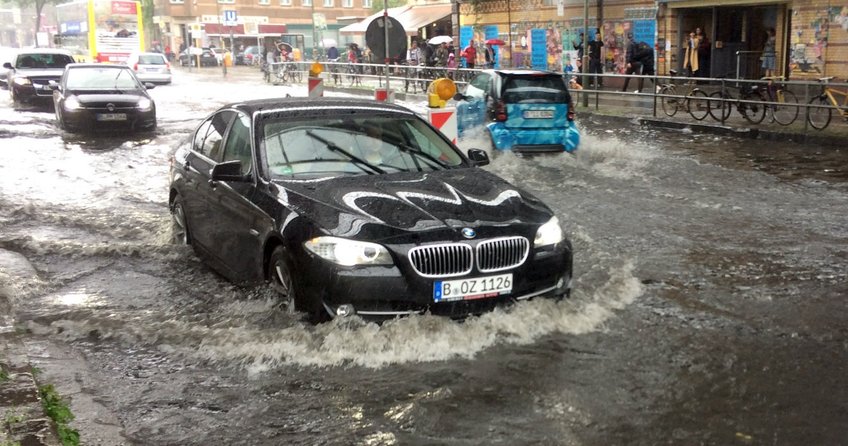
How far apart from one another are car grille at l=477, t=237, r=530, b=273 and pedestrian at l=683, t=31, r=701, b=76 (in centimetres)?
2154

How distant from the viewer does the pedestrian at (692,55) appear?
25.2 m

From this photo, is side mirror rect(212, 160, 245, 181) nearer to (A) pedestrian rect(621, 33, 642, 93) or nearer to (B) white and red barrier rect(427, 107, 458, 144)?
(B) white and red barrier rect(427, 107, 458, 144)

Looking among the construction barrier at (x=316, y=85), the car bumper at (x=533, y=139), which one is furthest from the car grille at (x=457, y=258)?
the construction barrier at (x=316, y=85)

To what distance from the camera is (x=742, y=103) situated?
1783 centimetres

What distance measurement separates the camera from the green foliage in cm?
410

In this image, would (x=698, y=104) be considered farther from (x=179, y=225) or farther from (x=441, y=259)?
(x=441, y=259)

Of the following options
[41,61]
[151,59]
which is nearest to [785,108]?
[41,61]

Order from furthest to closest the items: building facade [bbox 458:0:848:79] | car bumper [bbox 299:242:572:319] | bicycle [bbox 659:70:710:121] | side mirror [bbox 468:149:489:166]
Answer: building facade [bbox 458:0:848:79]
bicycle [bbox 659:70:710:121]
side mirror [bbox 468:149:489:166]
car bumper [bbox 299:242:572:319]

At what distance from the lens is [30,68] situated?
25609 mm

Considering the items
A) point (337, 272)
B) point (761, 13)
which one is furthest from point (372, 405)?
point (761, 13)

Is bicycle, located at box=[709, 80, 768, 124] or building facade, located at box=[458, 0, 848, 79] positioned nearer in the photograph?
bicycle, located at box=[709, 80, 768, 124]

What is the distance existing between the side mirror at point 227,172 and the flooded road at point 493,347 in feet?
2.82

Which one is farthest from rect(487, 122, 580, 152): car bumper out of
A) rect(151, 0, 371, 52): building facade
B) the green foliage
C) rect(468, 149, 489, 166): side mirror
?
rect(151, 0, 371, 52): building facade

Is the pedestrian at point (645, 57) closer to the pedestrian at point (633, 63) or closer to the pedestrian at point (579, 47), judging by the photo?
the pedestrian at point (633, 63)
